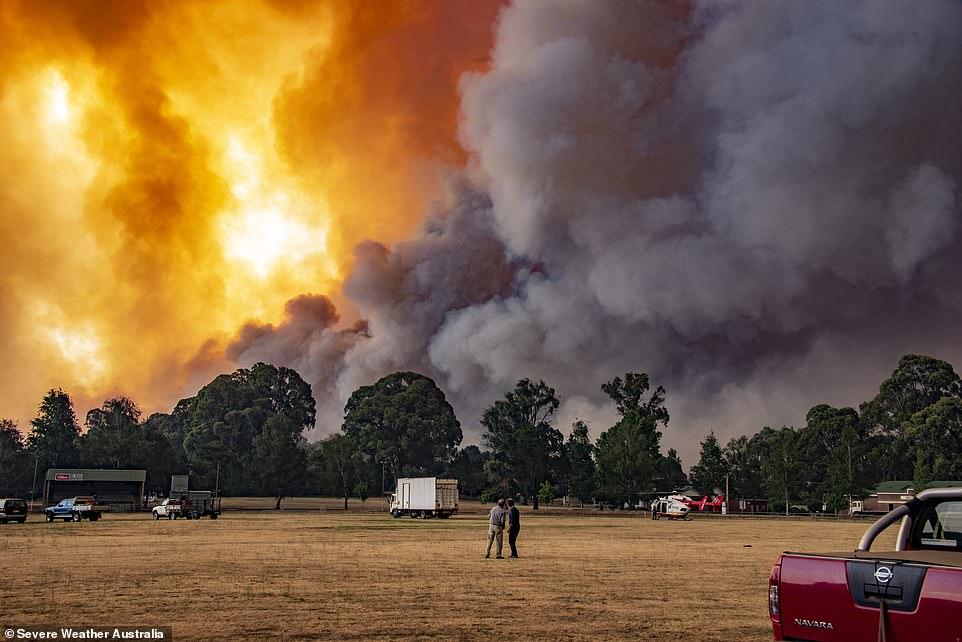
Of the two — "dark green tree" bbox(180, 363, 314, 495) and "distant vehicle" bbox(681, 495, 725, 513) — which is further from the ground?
"dark green tree" bbox(180, 363, 314, 495)

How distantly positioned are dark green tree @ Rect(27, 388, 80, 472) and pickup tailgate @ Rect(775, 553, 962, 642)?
146535 mm

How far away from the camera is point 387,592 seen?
18.1 meters

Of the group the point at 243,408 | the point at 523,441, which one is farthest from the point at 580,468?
the point at 243,408

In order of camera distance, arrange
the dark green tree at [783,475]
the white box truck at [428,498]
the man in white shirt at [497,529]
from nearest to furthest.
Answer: the man in white shirt at [497,529], the white box truck at [428,498], the dark green tree at [783,475]

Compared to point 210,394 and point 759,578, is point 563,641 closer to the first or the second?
point 759,578

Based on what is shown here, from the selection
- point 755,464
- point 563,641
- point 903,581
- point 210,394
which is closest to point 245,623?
point 563,641

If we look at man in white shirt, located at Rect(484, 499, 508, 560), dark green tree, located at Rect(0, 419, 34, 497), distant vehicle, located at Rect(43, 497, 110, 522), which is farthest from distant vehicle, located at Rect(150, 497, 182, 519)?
dark green tree, located at Rect(0, 419, 34, 497)

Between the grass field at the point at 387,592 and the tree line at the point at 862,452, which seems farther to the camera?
A: the tree line at the point at 862,452

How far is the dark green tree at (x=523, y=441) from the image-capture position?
124938 millimetres

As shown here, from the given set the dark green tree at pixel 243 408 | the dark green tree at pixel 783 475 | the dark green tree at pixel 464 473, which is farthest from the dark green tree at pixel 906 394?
the dark green tree at pixel 243 408

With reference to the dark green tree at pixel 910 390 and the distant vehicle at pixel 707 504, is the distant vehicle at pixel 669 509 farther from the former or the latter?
the dark green tree at pixel 910 390

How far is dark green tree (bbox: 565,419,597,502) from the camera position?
418 ft

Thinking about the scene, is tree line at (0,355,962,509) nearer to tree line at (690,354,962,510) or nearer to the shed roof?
tree line at (690,354,962,510)

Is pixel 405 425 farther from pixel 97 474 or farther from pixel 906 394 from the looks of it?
pixel 906 394
